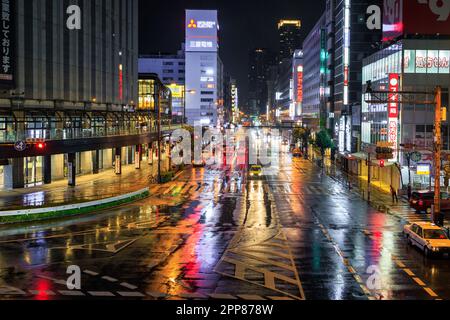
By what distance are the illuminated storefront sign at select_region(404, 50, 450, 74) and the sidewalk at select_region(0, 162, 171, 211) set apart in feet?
97.7

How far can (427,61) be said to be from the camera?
64.2m

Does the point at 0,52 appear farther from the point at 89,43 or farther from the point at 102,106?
the point at 102,106

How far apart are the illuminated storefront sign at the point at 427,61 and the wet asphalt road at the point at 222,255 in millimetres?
21043

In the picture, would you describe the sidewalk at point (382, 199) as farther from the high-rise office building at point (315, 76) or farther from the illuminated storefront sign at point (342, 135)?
the high-rise office building at point (315, 76)

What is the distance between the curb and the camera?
3900 centimetres

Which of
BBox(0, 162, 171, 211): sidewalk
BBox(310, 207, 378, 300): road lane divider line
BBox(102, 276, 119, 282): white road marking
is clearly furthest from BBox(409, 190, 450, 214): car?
BBox(102, 276, 119, 282): white road marking

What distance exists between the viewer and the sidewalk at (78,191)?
150ft

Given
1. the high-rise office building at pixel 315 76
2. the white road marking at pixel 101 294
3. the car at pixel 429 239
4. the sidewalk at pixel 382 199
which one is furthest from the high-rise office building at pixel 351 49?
the white road marking at pixel 101 294

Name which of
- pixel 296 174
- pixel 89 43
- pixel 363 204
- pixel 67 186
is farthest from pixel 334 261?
pixel 89 43

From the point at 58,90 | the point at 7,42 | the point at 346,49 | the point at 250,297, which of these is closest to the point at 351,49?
the point at 346,49

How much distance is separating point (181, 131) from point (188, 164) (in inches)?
633

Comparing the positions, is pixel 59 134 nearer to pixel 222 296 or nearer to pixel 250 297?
pixel 222 296

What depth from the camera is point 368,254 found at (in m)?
29.6

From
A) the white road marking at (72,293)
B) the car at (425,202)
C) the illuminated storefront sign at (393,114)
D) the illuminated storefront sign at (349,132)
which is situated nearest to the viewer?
the white road marking at (72,293)
